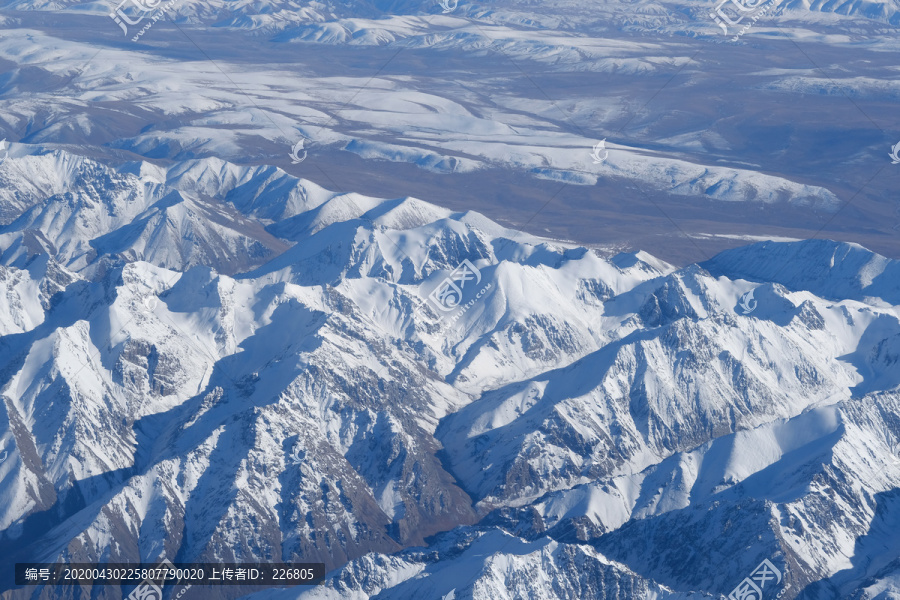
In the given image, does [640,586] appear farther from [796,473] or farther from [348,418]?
[348,418]

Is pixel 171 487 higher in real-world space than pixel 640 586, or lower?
lower

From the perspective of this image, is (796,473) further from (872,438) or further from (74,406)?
(74,406)

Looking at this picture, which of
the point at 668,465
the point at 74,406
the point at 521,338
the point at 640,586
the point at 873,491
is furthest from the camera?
the point at 521,338

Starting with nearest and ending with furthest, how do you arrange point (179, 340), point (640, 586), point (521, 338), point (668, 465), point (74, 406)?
point (640, 586) → point (668, 465) → point (74, 406) → point (179, 340) → point (521, 338)

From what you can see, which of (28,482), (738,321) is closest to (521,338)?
(738,321)

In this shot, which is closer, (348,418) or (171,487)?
(171,487)

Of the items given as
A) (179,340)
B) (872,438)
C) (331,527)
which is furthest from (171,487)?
(872,438)
